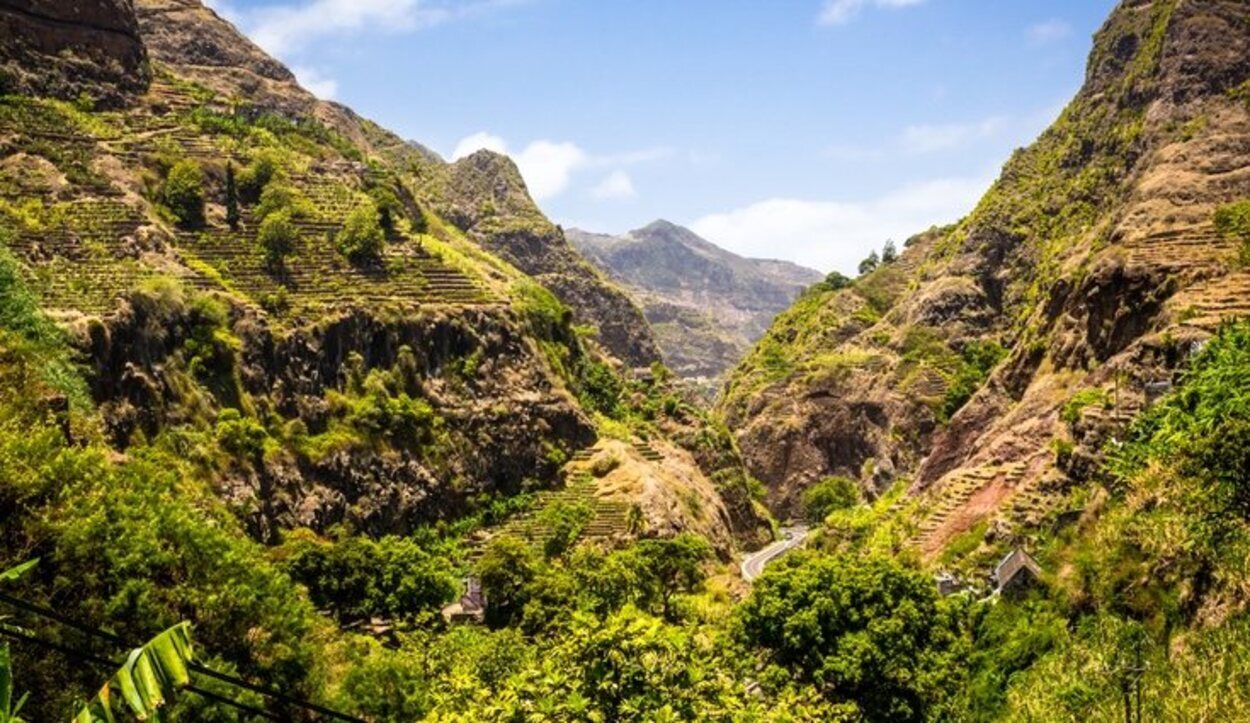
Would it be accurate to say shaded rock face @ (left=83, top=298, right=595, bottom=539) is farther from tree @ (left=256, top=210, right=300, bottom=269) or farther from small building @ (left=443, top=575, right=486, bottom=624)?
small building @ (left=443, top=575, right=486, bottom=624)

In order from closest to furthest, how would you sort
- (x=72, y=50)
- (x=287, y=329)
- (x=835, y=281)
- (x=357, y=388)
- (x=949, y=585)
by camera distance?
(x=949, y=585), (x=287, y=329), (x=357, y=388), (x=72, y=50), (x=835, y=281)

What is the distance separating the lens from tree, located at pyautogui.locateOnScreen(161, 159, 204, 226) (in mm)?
72250

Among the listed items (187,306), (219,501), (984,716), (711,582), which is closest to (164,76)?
(187,306)

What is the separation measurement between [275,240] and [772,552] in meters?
56.7

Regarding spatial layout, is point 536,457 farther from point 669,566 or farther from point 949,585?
point 949,585

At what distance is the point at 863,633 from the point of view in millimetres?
37562

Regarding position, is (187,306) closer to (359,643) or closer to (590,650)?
(359,643)

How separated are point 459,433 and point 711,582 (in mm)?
22798

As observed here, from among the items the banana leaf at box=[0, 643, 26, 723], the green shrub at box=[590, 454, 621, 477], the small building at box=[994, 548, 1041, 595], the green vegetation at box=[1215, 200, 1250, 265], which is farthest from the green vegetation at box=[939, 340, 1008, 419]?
the banana leaf at box=[0, 643, 26, 723]

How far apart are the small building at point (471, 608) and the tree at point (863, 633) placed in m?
18.5

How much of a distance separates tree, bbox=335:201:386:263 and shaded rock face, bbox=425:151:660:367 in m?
88.9

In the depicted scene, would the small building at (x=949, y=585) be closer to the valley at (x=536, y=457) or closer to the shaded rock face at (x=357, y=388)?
the valley at (x=536, y=457)

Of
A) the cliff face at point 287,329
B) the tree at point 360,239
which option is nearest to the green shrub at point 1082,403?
the cliff face at point 287,329

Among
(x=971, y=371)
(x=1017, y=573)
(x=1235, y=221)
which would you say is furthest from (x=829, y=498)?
(x=1017, y=573)
